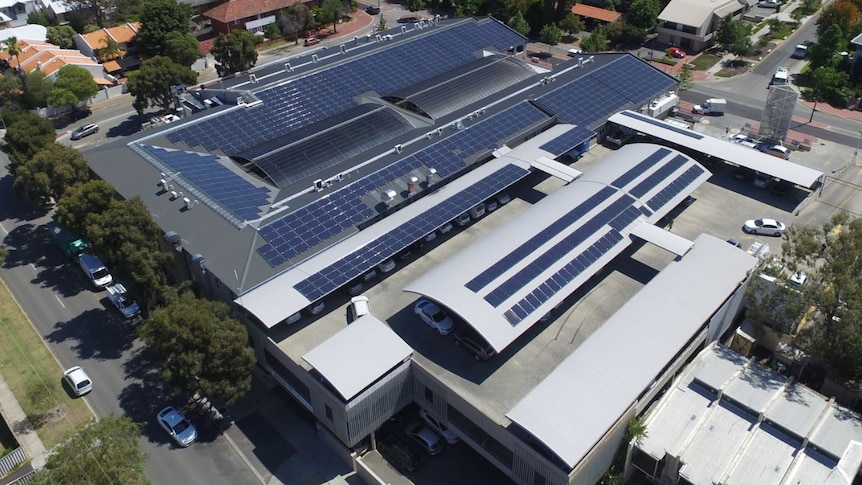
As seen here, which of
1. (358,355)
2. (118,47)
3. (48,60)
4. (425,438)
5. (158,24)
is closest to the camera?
(358,355)

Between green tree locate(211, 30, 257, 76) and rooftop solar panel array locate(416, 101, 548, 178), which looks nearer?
rooftop solar panel array locate(416, 101, 548, 178)

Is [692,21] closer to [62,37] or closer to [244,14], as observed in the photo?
[244,14]

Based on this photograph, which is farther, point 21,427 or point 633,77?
point 633,77

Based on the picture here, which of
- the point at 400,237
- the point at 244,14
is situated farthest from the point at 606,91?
the point at 244,14

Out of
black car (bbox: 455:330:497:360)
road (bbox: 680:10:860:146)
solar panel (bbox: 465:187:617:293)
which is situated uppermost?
solar panel (bbox: 465:187:617:293)

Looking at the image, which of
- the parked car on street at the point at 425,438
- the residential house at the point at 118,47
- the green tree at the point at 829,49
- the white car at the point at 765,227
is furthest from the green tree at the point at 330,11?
the parked car on street at the point at 425,438

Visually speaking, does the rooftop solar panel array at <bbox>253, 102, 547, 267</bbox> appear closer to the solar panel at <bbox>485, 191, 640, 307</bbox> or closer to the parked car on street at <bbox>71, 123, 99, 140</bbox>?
the solar panel at <bbox>485, 191, 640, 307</bbox>

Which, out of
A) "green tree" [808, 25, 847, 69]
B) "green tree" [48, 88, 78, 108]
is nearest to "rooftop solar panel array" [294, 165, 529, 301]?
"green tree" [48, 88, 78, 108]

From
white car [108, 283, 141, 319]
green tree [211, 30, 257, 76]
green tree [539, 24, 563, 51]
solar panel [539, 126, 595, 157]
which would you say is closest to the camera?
white car [108, 283, 141, 319]
